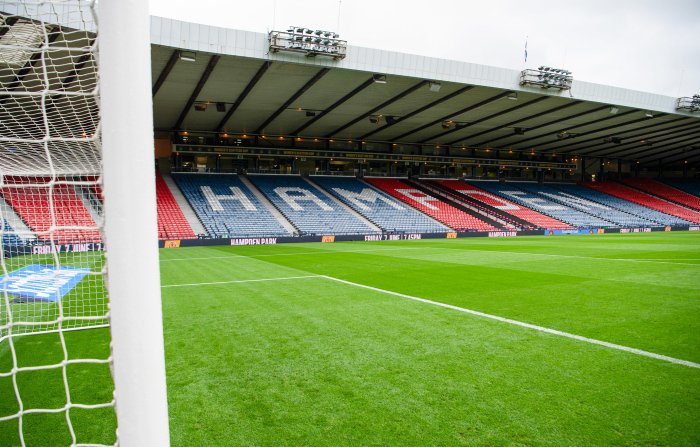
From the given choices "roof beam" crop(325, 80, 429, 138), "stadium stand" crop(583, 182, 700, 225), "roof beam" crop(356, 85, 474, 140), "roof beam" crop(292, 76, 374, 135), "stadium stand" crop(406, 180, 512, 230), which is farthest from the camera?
"stadium stand" crop(583, 182, 700, 225)

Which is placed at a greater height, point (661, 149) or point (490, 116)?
point (490, 116)

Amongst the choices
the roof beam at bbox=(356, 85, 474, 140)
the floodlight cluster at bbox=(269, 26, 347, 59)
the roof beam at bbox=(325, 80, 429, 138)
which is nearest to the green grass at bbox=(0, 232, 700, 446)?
the floodlight cluster at bbox=(269, 26, 347, 59)

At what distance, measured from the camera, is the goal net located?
1.74 metres

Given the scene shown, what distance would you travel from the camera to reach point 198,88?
2103cm

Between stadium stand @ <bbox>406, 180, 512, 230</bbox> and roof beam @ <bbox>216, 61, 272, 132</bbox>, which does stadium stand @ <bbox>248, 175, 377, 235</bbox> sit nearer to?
roof beam @ <bbox>216, 61, 272, 132</bbox>

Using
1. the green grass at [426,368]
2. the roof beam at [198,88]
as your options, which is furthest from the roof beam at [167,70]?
the green grass at [426,368]

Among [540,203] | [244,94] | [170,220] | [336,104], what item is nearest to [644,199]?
[540,203]

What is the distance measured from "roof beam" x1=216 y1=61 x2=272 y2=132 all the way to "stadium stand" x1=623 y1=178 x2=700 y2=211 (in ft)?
136

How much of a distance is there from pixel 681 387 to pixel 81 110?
5.93 metres

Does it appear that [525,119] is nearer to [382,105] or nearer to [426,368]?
[382,105]

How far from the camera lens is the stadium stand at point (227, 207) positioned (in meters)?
23.7

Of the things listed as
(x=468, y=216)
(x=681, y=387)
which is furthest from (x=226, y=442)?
(x=468, y=216)

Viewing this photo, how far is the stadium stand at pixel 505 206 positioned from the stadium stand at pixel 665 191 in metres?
17.9

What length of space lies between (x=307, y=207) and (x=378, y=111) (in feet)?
26.1
